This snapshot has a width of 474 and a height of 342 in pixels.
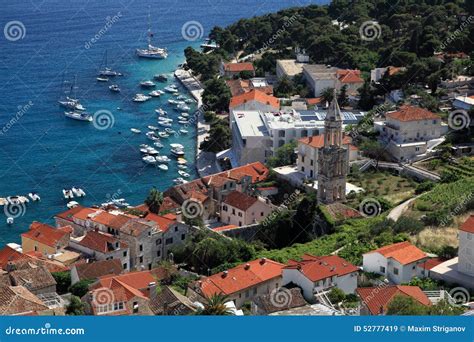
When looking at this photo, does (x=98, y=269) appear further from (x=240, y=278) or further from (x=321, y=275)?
(x=321, y=275)

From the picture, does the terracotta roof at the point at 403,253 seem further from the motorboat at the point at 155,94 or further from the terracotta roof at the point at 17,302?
the motorboat at the point at 155,94

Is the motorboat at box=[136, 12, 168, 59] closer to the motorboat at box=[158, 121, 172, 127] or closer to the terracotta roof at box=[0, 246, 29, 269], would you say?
the motorboat at box=[158, 121, 172, 127]

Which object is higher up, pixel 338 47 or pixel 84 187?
pixel 338 47

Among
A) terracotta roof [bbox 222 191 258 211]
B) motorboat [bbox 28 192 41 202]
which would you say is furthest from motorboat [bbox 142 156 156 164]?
terracotta roof [bbox 222 191 258 211]

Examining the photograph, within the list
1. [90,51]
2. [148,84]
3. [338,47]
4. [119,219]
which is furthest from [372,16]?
[119,219]

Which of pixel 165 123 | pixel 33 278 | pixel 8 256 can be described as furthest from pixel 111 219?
pixel 165 123

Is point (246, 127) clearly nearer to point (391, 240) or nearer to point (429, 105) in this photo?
point (429, 105)

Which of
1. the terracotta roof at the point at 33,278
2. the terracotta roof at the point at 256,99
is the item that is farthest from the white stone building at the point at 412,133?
the terracotta roof at the point at 33,278
